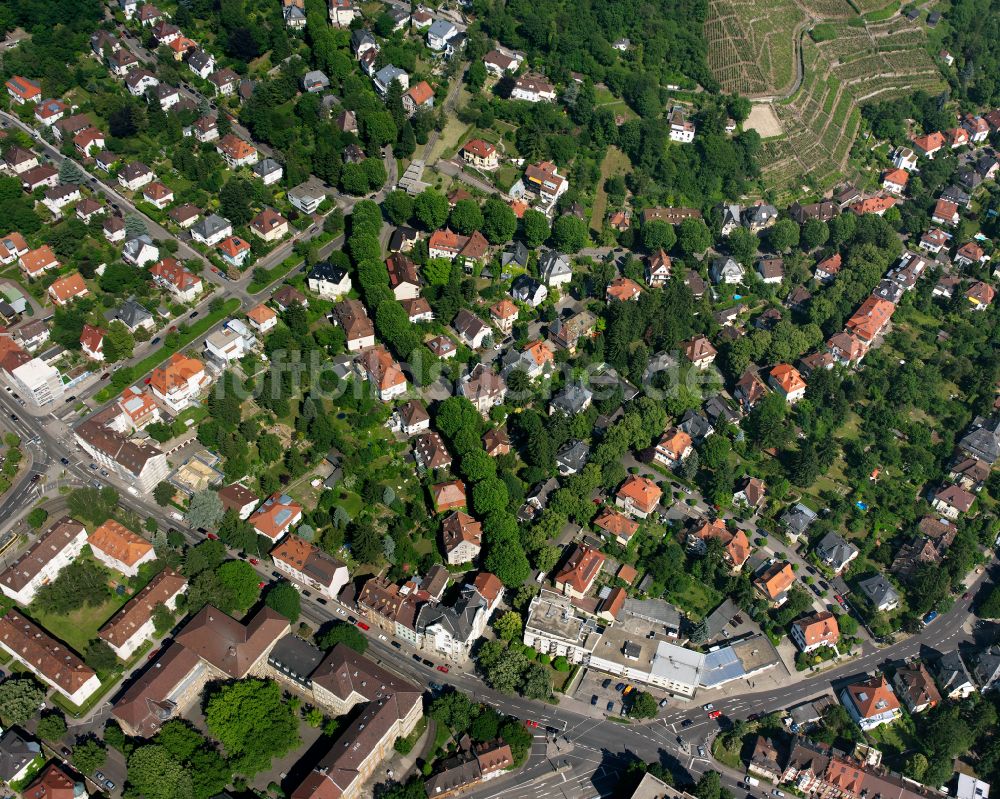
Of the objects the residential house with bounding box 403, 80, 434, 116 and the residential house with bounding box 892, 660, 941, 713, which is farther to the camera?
the residential house with bounding box 403, 80, 434, 116

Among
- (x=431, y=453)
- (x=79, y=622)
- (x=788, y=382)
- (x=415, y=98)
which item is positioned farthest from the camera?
(x=415, y=98)

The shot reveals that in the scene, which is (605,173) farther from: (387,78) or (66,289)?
(66,289)

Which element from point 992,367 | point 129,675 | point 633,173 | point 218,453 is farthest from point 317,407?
point 992,367

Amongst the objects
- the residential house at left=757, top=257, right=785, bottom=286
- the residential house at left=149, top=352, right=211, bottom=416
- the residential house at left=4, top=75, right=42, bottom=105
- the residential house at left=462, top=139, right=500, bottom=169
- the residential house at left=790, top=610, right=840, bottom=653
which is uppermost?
the residential house at left=4, top=75, right=42, bottom=105

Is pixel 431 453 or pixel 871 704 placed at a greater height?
pixel 431 453

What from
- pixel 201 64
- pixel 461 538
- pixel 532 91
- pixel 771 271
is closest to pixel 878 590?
pixel 461 538

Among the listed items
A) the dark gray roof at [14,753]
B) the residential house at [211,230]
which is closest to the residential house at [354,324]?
the residential house at [211,230]

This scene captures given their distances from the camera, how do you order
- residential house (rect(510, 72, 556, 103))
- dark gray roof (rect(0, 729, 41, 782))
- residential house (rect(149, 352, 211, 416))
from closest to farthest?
dark gray roof (rect(0, 729, 41, 782))
residential house (rect(149, 352, 211, 416))
residential house (rect(510, 72, 556, 103))

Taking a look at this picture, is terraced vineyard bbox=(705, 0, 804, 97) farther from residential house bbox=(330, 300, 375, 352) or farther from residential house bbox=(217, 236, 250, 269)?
residential house bbox=(217, 236, 250, 269)

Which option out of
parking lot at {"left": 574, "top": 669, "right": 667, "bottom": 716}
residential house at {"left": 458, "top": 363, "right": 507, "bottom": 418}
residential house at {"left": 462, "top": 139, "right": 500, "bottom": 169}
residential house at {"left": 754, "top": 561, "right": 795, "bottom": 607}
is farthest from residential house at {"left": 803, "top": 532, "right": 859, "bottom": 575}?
residential house at {"left": 462, "top": 139, "right": 500, "bottom": 169}
